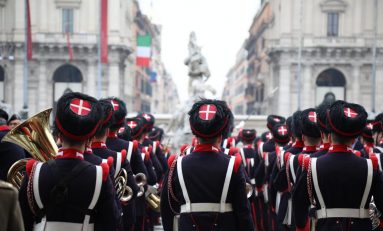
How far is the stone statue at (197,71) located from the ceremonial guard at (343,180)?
2254 cm

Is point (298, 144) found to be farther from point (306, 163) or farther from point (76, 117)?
point (76, 117)

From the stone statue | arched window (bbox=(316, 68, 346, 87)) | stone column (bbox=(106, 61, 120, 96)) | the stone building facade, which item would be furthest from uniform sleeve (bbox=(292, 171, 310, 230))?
arched window (bbox=(316, 68, 346, 87))

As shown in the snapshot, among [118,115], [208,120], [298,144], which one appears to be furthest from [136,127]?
[208,120]

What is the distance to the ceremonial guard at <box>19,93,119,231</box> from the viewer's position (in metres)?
4.29

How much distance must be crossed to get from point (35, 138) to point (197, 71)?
23.6 meters

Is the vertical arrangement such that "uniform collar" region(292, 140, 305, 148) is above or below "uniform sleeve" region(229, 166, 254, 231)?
above

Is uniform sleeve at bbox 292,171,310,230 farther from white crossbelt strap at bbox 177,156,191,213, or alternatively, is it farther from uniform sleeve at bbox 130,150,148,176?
uniform sleeve at bbox 130,150,148,176

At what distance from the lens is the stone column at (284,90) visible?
4869cm

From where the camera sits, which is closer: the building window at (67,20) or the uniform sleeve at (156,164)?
the uniform sleeve at (156,164)

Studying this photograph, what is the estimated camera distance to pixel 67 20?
48.5 metres

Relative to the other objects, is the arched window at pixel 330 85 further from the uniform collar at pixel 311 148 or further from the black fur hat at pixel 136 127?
the uniform collar at pixel 311 148

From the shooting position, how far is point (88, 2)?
4869cm

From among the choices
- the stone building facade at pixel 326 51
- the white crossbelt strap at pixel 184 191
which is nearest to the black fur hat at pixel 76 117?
the white crossbelt strap at pixel 184 191

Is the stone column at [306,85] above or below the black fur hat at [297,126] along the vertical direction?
above
